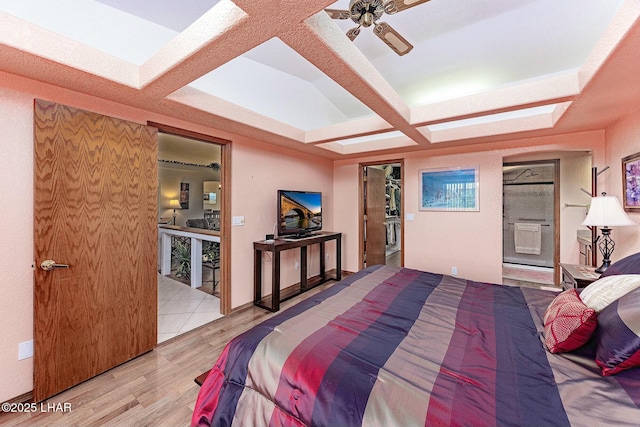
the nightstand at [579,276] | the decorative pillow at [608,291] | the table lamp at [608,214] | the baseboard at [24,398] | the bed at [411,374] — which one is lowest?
the baseboard at [24,398]

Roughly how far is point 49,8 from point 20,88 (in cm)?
57

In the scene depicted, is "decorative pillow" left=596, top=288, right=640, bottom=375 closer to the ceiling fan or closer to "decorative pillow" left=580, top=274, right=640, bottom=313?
"decorative pillow" left=580, top=274, right=640, bottom=313

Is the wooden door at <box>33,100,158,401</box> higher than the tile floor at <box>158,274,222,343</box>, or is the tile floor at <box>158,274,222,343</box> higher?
the wooden door at <box>33,100,158,401</box>

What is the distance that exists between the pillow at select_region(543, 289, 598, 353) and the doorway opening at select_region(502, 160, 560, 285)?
14.1 ft

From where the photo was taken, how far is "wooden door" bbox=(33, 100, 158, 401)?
1.71 metres

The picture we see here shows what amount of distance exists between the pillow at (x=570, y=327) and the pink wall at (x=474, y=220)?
99.9 inches

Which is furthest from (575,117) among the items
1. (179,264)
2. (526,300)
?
(179,264)

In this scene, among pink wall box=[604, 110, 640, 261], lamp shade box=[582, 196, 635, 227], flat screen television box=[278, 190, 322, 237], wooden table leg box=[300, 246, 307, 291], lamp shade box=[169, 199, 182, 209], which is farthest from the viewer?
lamp shade box=[169, 199, 182, 209]

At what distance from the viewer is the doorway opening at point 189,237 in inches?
120

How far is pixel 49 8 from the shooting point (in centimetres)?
168

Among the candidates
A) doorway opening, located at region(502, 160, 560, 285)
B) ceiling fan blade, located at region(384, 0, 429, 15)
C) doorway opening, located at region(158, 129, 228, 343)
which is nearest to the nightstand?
ceiling fan blade, located at region(384, 0, 429, 15)

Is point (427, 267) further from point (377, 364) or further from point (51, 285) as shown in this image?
point (51, 285)

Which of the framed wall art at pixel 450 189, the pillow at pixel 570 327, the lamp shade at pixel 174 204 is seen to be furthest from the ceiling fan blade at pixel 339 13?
the lamp shade at pixel 174 204

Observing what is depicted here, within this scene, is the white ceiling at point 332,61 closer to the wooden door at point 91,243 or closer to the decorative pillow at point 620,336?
the wooden door at point 91,243
